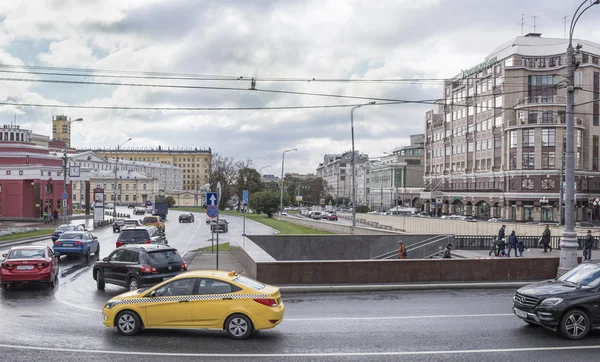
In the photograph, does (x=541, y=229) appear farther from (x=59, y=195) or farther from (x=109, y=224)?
(x=59, y=195)

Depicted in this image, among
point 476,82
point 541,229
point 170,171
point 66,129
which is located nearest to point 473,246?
point 541,229

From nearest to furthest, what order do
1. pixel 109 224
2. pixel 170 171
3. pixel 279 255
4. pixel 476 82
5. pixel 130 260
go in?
pixel 130 260, pixel 279 255, pixel 109 224, pixel 476 82, pixel 170 171

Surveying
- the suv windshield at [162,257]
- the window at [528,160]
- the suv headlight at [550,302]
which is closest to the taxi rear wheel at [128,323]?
the suv windshield at [162,257]

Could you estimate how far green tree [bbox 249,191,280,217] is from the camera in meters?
85.2

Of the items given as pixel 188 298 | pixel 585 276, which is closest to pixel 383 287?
pixel 585 276

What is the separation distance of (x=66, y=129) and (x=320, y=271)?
199996mm

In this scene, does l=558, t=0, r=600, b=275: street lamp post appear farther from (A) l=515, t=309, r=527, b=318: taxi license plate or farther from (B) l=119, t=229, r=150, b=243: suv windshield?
(B) l=119, t=229, r=150, b=243: suv windshield

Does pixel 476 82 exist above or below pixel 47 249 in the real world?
above

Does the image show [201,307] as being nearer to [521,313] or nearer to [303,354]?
[303,354]

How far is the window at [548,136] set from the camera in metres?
74.1

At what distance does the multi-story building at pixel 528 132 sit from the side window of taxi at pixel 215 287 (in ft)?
215

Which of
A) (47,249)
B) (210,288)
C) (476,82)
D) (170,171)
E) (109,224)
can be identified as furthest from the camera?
(170,171)

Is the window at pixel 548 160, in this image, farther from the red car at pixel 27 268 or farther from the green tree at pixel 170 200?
the green tree at pixel 170 200

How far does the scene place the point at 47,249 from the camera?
61.2 feet
